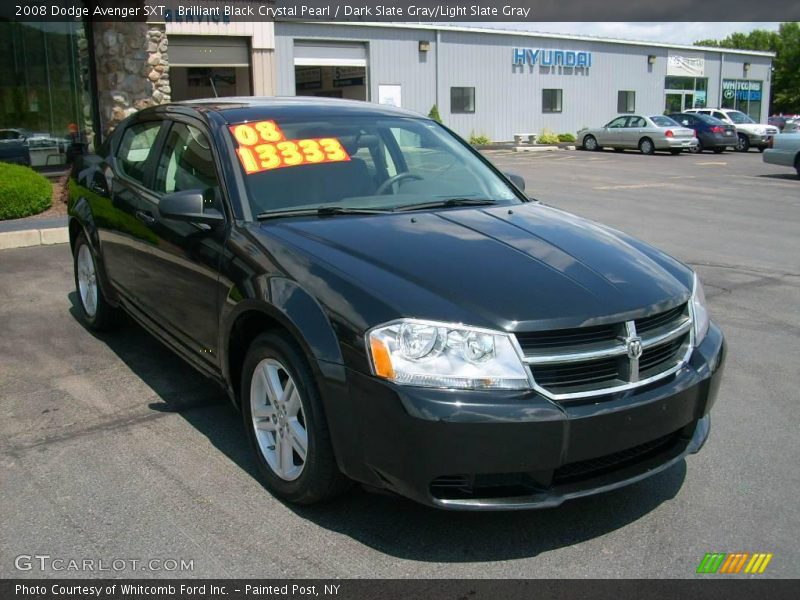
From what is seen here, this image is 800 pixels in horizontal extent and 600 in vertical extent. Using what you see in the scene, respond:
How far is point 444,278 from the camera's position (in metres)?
3.20

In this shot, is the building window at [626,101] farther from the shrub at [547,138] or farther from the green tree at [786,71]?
the green tree at [786,71]

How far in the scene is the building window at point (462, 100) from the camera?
33344mm

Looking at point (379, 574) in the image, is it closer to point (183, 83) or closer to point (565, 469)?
point (565, 469)

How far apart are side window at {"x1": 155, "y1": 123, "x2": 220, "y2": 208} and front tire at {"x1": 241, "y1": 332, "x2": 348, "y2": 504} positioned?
0.94 m

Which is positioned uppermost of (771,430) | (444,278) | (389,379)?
(444,278)

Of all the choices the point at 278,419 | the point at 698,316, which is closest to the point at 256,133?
the point at 278,419

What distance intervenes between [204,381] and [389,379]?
250cm

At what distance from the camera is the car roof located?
14.6ft

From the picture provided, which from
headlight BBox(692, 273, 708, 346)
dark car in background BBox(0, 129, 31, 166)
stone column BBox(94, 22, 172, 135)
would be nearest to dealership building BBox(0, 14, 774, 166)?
stone column BBox(94, 22, 172, 135)

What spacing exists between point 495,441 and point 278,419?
109cm

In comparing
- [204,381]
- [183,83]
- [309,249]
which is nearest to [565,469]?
[309,249]
